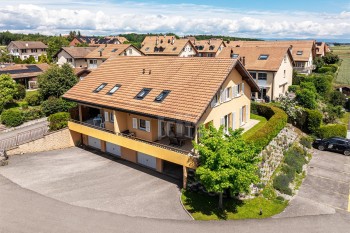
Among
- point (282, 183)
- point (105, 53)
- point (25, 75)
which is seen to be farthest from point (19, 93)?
point (282, 183)

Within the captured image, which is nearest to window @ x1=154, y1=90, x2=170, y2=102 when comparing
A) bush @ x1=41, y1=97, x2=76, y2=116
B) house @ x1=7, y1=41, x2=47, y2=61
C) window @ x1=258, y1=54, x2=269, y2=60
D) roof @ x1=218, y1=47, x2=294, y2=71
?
bush @ x1=41, y1=97, x2=76, y2=116

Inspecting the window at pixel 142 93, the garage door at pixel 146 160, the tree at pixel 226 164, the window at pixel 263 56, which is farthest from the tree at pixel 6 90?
the window at pixel 263 56

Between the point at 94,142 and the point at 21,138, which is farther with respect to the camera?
the point at 94,142

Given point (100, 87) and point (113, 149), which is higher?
point (100, 87)

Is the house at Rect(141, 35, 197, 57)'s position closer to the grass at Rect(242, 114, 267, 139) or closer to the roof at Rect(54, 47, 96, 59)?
the roof at Rect(54, 47, 96, 59)

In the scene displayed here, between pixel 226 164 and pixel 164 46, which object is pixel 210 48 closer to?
pixel 164 46

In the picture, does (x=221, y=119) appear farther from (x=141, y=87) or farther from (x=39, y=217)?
(x=39, y=217)

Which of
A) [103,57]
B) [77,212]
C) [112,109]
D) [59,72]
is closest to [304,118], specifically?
[112,109]
